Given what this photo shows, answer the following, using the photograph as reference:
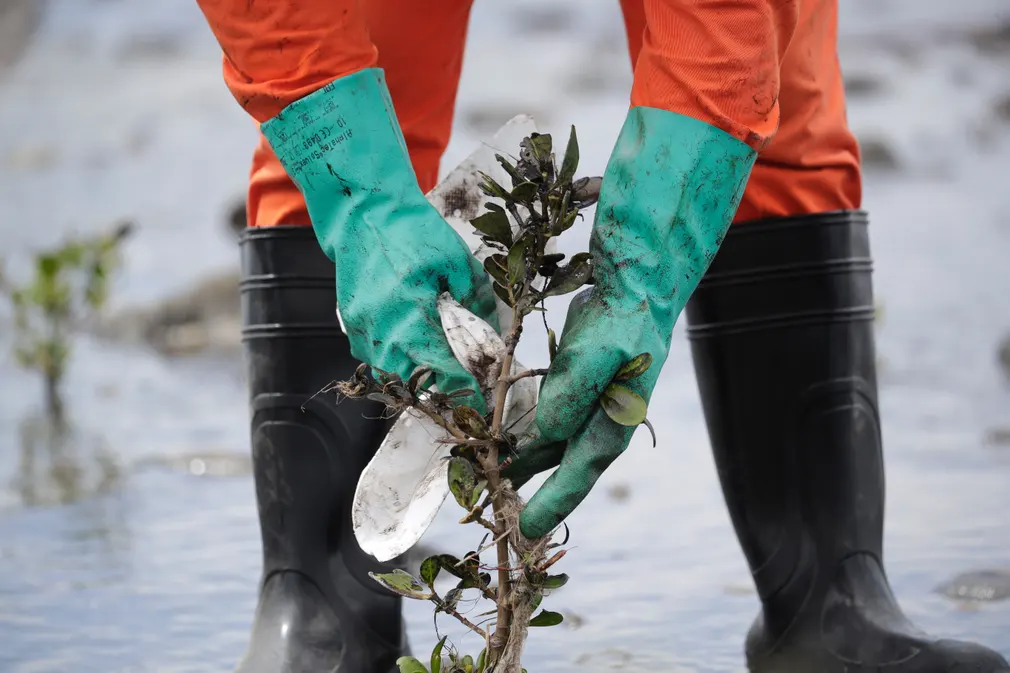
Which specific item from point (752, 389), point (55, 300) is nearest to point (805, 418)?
point (752, 389)

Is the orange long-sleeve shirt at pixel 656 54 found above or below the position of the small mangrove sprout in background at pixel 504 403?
above

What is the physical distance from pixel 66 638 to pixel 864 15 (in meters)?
7.99

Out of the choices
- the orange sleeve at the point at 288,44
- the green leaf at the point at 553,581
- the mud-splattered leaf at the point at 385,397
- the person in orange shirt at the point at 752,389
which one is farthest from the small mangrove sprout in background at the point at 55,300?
the green leaf at the point at 553,581

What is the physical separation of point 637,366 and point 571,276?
111 millimetres

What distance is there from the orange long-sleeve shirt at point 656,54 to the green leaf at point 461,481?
439 millimetres

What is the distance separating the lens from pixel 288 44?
52.0 inches

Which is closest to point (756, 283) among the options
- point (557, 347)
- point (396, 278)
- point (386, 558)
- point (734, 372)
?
point (734, 372)

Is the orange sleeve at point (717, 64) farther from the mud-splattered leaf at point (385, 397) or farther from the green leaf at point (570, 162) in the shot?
the mud-splattered leaf at point (385, 397)

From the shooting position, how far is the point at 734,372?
5.58ft

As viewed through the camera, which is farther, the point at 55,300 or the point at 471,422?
the point at 55,300

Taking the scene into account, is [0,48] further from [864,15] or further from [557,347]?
[557,347]

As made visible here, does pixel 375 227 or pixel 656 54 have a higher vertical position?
pixel 656 54

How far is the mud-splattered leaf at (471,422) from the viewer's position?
116 centimetres

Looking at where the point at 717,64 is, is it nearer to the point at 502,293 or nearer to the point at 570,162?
the point at 570,162
